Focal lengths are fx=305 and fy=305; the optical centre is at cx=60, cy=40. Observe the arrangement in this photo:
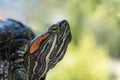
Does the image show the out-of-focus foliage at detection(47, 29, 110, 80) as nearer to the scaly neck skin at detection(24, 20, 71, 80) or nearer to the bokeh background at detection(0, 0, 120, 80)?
the bokeh background at detection(0, 0, 120, 80)

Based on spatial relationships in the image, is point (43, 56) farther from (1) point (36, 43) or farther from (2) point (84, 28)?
(2) point (84, 28)

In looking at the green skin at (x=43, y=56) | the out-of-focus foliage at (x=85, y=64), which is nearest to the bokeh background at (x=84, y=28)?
the out-of-focus foliage at (x=85, y=64)

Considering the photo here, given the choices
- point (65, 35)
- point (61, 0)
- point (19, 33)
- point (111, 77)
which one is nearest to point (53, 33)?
point (65, 35)

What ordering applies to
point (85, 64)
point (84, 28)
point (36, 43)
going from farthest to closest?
point (84, 28), point (85, 64), point (36, 43)

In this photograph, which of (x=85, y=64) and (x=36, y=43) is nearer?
(x=36, y=43)

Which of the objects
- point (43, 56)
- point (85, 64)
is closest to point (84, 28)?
point (85, 64)

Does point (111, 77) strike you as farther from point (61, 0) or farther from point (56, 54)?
point (56, 54)
